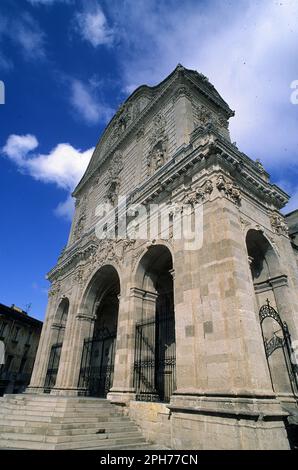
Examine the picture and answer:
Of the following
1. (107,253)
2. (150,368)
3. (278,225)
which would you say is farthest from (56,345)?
(278,225)

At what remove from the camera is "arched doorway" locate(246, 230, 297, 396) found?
9.34m

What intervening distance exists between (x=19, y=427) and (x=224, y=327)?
634 centimetres

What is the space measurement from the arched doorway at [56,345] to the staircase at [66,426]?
24.3 ft

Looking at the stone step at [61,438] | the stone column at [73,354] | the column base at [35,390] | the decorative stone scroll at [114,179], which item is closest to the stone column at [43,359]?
the column base at [35,390]

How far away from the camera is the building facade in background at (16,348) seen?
26.7m

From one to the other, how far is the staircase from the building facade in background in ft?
63.8

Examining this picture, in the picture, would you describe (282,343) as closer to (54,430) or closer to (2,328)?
(54,430)

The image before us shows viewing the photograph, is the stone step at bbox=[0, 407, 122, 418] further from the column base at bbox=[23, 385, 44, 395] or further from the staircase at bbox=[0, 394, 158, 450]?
the column base at bbox=[23, 385, 44, 395]

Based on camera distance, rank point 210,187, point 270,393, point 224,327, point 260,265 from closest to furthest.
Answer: point 270,393 → point 224,327 → point 210,187 → point 260,265

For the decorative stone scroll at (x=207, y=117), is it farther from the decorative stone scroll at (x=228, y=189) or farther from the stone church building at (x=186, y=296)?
the decorative stone scroll at (x=228, y=189)

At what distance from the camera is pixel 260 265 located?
1169 centimetres

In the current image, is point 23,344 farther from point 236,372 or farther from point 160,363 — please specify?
point 236,372

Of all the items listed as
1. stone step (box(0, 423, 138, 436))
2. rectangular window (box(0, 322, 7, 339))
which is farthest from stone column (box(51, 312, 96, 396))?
rectangular window (box(0, 322, 7, 339))
